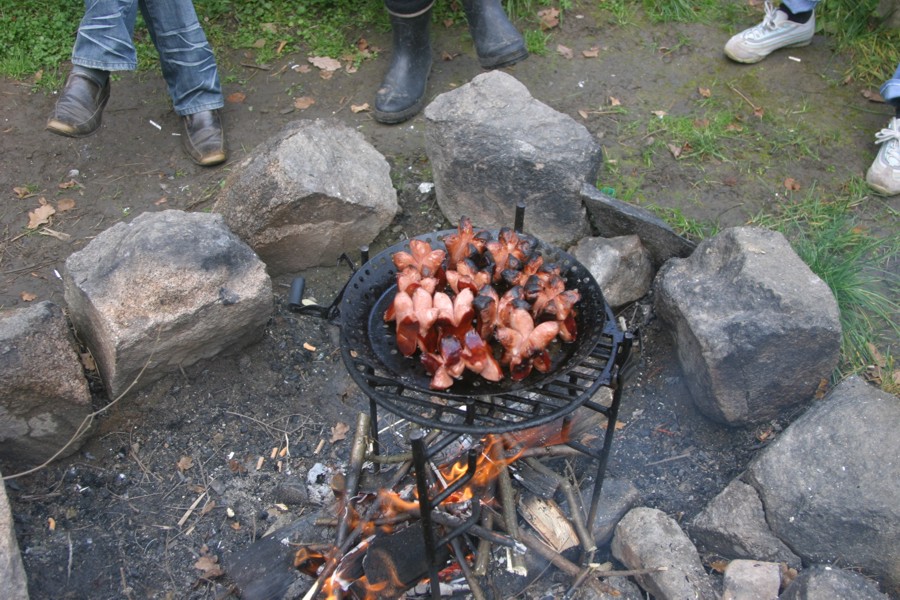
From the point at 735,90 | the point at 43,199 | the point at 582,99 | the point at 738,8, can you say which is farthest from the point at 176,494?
the point at 738,8

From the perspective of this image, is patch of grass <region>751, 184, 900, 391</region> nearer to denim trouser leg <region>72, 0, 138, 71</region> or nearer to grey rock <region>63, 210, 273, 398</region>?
grey rock <region>63, 210, 273, 398</region>

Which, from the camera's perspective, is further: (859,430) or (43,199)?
(43,199)

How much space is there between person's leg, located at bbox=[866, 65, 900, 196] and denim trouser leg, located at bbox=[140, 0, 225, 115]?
4.07m

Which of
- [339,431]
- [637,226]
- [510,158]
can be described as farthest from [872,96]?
[339,431]

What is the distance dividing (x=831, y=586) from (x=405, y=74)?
3895 mm

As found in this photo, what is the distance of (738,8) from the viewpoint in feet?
18.7

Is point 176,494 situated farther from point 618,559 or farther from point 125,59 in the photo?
point 125,59

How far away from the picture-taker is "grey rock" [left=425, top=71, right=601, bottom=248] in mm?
3906

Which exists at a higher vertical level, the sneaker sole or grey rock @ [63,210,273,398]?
grey rock @ [63,210,273,398]

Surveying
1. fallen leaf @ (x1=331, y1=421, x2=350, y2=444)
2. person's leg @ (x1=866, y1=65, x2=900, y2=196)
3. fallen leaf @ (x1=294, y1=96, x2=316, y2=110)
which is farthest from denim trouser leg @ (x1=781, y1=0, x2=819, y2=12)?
fallen leaf @ (x1=331, y1=421, x2=350, y2=444)

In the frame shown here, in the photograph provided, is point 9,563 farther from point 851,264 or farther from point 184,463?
point 851,264

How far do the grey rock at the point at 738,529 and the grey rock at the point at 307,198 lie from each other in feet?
7.39

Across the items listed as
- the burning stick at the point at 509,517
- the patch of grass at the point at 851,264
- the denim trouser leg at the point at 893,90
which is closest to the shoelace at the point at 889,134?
the denim trouser leg at the point at 893,90

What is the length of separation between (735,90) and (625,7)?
123 centimetres
